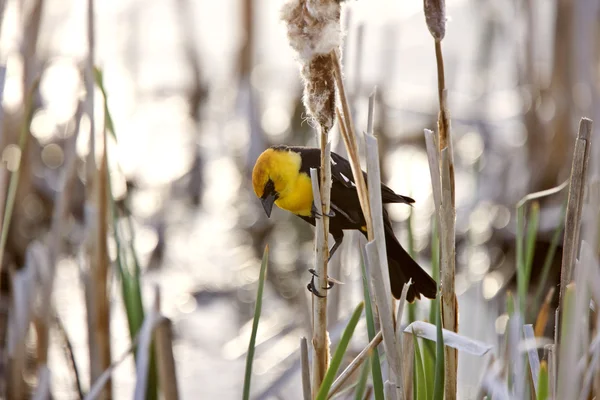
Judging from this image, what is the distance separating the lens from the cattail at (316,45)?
0.90 meters

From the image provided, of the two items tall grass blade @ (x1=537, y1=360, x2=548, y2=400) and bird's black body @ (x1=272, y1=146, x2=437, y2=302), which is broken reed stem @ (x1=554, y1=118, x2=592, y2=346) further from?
bird's black body @ (x1=272, y1=146, x2=437, y2=302)

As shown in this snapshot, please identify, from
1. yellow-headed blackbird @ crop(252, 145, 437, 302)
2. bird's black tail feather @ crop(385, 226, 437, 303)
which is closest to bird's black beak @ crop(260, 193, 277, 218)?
yellow-headed blackbird @ crop(252, 145, 437, 302)

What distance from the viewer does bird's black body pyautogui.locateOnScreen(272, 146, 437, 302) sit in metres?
1.25

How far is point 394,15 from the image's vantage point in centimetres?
392

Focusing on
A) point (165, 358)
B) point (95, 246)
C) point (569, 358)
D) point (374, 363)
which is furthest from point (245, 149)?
point (569, 358)

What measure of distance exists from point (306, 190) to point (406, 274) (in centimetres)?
24

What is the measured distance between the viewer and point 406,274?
127cm

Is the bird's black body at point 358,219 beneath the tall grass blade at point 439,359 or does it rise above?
above

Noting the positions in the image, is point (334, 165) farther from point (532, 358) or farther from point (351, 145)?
point (532, 358)

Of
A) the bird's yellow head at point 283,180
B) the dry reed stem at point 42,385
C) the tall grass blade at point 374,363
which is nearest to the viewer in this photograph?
the tall grass blade at point 374,363

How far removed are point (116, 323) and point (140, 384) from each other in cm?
155

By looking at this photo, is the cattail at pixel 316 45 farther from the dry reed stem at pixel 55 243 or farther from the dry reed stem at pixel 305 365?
the dry reed stem at pixel 55 243

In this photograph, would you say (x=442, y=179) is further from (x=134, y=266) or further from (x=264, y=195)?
(x=134, y=266)

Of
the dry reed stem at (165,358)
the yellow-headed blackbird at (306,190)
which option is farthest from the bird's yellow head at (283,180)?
the dry reed stem at (165,358)
